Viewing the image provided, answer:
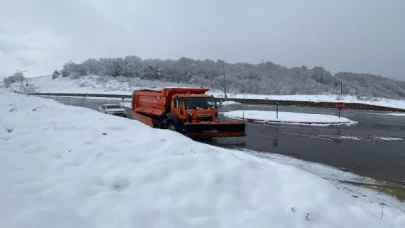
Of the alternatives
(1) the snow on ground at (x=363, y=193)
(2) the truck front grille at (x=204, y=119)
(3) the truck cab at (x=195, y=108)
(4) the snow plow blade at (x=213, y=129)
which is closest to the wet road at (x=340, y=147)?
(4) the snow plow blade at (x=213, y=129)

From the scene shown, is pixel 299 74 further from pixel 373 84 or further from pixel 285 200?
pixel 285 200

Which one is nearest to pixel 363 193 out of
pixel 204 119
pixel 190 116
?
pixel 204 119

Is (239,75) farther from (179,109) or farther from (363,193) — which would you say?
(363,193)

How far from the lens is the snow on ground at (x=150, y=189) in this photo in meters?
3.53

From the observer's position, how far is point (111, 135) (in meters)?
6.86

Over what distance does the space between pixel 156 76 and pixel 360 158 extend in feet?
329

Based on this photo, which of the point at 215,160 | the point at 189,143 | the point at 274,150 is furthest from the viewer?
the point at 274,150

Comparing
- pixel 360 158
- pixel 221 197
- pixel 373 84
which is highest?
pixel 373 84

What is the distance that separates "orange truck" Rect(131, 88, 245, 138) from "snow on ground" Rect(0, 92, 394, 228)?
7.19 m

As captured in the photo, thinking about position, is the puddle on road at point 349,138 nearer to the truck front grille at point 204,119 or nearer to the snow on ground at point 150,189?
the truck front grille at point 204,119

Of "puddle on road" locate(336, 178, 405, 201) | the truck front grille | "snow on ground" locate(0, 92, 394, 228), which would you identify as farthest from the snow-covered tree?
"puddle on road" locate(336, 178, 405, 201)

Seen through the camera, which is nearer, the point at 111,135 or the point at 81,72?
the point at 111,135

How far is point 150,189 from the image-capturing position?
Result: 4367mm

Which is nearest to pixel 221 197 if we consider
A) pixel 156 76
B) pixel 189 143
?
pixel 189 143
